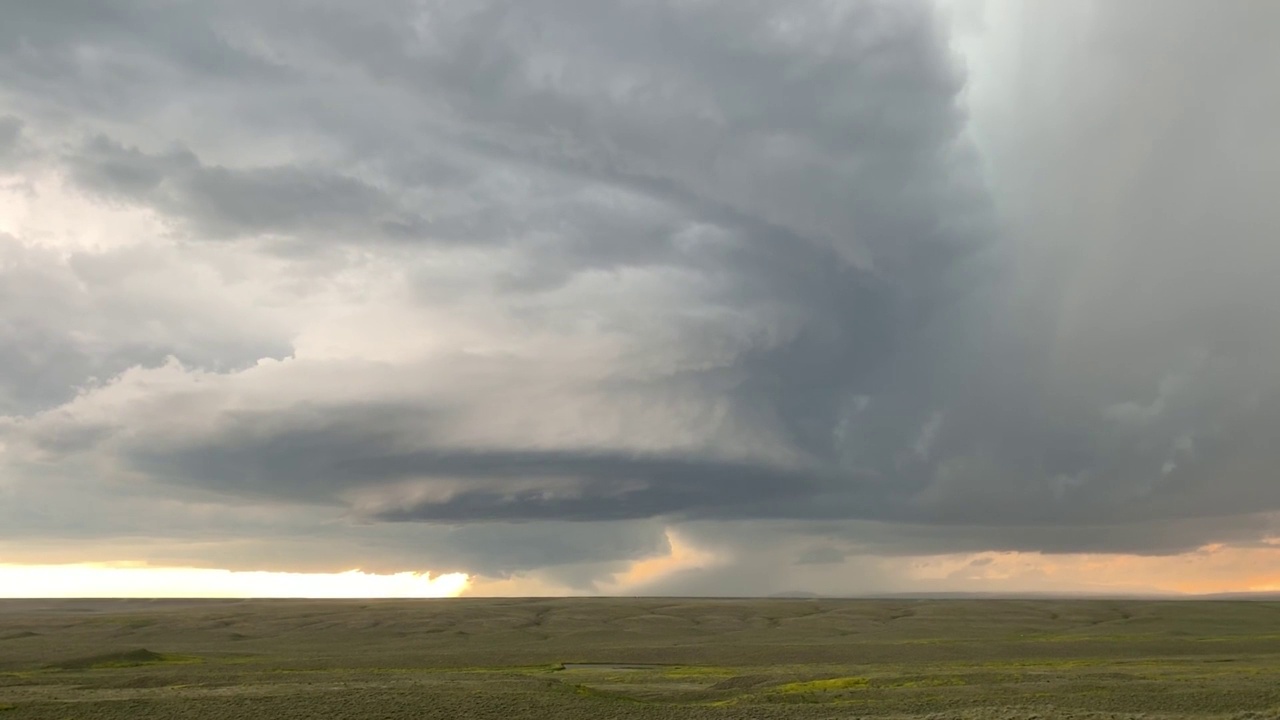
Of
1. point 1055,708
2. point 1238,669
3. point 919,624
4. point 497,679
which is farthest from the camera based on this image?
point 919,624

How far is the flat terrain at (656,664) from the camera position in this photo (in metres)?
54.4

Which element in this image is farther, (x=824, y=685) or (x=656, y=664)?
(x=656, y=664)

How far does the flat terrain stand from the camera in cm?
5438

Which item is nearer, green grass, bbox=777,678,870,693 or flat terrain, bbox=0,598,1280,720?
flat terrain, bbox=0,598,1280,720

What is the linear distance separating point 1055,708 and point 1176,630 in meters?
107

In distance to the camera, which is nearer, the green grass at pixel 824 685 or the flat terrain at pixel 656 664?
the flat terrain at pixel 656 664

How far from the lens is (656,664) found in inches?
3723

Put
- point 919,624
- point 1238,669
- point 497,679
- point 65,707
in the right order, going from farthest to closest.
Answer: point 919,624 < point 1238,669 < point 497,679 < point 65,707

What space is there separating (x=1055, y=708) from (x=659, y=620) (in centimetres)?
10831

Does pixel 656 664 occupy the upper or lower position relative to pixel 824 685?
lower

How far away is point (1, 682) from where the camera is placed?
7156 cm

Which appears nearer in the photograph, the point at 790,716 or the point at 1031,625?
the point at 790,716

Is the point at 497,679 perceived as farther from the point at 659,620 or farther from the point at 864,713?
the point at 659,620

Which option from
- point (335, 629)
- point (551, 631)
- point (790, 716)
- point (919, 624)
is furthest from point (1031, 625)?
point (790, 716)
